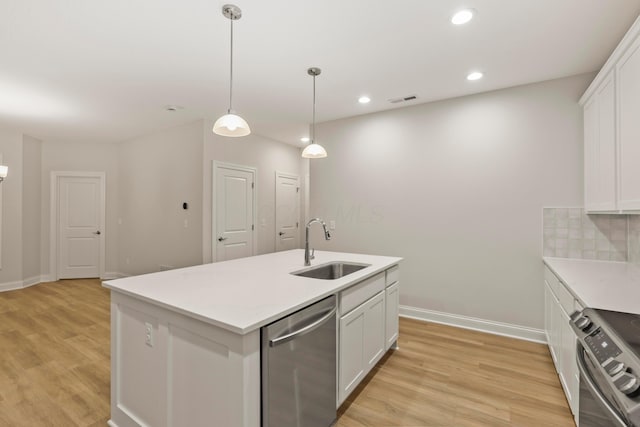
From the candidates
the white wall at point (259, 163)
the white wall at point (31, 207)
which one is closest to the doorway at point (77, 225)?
the white wall at point (31, 207)

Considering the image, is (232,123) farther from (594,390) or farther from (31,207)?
(31,207)

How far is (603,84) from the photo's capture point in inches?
89.2

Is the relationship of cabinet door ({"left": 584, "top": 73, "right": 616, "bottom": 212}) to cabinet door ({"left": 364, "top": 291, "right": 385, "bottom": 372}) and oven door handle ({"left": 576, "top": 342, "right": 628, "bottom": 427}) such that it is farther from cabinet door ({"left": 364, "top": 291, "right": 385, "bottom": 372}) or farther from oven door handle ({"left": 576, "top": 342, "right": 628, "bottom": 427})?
cabinet door ({"left": 364, "top": 291, "right": 385, "bottom": 372})

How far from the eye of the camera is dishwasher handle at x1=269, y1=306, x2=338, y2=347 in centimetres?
132

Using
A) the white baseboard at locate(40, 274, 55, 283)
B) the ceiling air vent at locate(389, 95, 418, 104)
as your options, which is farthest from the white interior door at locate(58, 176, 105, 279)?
the ceiling air vent at locate(389, 95, 418, 104)

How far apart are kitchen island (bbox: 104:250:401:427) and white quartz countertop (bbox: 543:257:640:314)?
4.10 ft

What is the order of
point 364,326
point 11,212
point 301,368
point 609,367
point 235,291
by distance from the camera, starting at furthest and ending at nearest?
point 11,212
point 364,326
point 235,291
point 301,368
point 609,367

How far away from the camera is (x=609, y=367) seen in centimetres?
103

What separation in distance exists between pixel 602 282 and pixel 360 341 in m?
1.60

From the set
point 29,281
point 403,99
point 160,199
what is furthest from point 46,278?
point 403,99

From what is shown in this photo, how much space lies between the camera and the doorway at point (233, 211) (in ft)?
14.9

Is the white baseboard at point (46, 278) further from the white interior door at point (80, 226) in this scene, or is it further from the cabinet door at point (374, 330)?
the cabinet door at point (374, 330)

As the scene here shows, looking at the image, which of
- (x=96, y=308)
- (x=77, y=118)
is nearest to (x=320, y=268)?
(x=96, y=308)

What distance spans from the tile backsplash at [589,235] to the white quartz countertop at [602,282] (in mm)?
122
